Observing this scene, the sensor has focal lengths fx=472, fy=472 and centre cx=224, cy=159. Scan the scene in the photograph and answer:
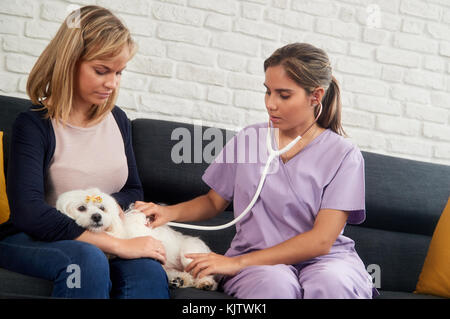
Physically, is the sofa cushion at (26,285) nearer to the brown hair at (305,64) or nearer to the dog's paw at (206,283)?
the dog's paw at (206,283)

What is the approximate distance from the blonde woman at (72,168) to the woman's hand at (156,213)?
11cm

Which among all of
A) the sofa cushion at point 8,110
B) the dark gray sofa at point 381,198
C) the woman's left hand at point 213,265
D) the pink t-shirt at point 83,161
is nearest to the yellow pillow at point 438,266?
the dark gray sofa at point 381,198

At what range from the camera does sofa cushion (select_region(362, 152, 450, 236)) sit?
1800mm

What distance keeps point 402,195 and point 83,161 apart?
3.95 ft

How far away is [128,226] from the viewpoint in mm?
1312

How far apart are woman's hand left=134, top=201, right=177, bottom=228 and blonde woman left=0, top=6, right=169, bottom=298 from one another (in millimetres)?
111

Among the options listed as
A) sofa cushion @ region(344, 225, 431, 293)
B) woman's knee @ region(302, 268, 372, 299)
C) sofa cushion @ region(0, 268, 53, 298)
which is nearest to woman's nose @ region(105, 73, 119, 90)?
sofa cushion @ region(0, 268, 53, 298)

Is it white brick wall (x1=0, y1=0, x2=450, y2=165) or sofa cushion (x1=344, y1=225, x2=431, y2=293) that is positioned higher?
white brick wall (x1=0, y1=0, x2=450, y2=165)

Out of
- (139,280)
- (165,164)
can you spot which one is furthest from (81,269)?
(165,164)

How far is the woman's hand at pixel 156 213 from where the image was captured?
135 centimetres

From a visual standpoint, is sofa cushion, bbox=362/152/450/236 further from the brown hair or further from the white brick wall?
the brown hair

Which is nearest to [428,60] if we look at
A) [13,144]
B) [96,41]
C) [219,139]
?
[219,139]

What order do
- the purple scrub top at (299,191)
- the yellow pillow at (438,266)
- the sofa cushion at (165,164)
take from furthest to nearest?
the sofa cushion at (165,164), the yellow pillow at (438,266), the purple scrub top at (299,191)
